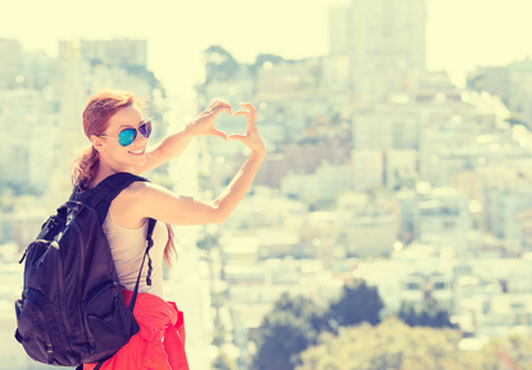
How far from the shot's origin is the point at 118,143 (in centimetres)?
197

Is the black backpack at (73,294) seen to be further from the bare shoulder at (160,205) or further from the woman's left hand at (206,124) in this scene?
the woman's left hand at (206,124)

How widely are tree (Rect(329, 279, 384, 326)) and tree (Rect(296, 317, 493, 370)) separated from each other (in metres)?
2.02

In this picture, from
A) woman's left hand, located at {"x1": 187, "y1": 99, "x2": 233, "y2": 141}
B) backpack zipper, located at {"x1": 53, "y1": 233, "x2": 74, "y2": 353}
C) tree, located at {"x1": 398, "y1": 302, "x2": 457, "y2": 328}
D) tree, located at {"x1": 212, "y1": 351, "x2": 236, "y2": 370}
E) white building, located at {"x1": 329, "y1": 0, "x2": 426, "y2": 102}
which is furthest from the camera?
white building, located at {"x1": 329, "y1": 0, "x2": 426, "y2": 102}

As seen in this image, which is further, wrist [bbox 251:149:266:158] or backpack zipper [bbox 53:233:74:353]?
wrist [bbox 251:149:266:158]

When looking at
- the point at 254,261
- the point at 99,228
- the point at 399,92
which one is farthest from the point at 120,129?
the point at 399,92

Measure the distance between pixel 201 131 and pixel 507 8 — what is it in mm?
56877

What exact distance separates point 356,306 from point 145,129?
88.0 feet

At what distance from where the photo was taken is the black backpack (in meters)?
1.85

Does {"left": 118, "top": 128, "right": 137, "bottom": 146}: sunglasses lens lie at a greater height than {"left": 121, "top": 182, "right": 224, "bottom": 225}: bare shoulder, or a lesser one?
greater

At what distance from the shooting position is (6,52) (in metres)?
58.3

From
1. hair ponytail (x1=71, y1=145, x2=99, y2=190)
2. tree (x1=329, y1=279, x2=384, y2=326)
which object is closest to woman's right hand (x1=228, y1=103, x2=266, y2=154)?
hair ponytail (x1=71, y1=145, x2=99, y2=190)

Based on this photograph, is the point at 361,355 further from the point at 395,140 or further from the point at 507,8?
the point at 507,8

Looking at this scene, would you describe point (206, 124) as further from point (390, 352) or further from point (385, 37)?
point (385, 37)

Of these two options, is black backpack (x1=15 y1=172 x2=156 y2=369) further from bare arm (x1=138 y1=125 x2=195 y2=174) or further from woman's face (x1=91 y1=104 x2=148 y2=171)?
bare arm (x1=138 y1=125 x2=195 y2=174)
